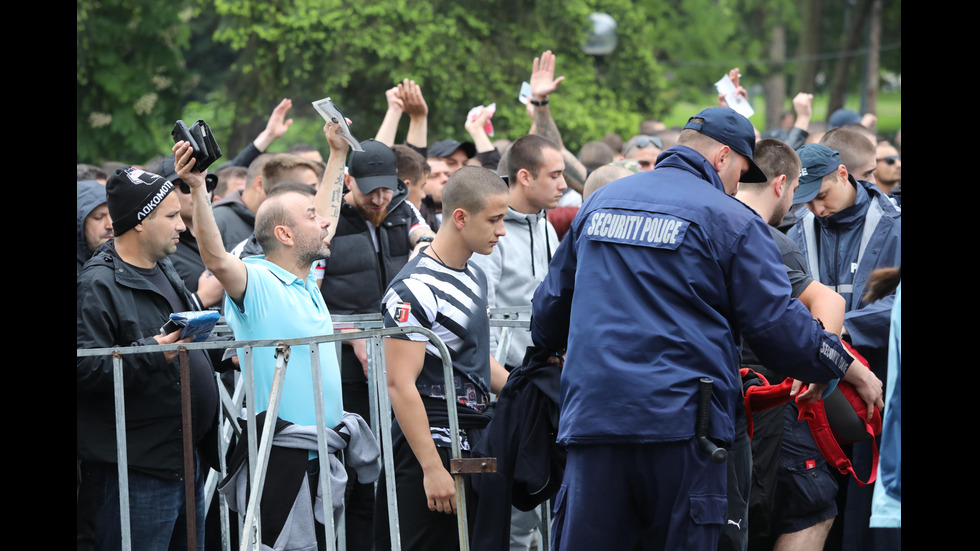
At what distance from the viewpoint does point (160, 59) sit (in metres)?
16.8

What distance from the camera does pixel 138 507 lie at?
4617mm

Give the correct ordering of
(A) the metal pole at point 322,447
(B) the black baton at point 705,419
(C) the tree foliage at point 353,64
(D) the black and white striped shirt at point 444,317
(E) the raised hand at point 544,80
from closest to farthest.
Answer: (B) the black baton at point 705,419 < (A) the metal pole at point 322,447 < (D) the black and white striped shirt at point 444,317 < (E) the raised hand at point 544,80 < (C) the tree foliage at point 353,64

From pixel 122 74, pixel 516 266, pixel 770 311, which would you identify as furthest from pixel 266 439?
pixel 122 74

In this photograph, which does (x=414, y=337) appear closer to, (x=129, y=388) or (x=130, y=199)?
(x=129, y=388)

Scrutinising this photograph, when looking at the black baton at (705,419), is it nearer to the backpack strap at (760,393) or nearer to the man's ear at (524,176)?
the backpack strap at (760,393)

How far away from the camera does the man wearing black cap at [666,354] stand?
3.87 metres

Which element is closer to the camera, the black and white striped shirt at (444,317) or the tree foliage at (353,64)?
the black and white striped shirt at (444,317)

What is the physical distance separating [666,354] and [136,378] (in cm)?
224

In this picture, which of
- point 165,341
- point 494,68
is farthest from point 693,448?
A: point 494,68

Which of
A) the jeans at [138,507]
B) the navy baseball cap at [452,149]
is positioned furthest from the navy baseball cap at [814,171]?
the navy baseball cap at [452,149]

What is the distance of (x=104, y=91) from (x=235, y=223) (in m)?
10.6

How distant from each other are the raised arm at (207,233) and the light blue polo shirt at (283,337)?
0.28 ft

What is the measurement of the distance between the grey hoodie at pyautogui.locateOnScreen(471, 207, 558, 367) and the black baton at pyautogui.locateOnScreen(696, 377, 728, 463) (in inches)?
89.0

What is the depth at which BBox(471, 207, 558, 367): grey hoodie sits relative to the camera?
6086 mm
